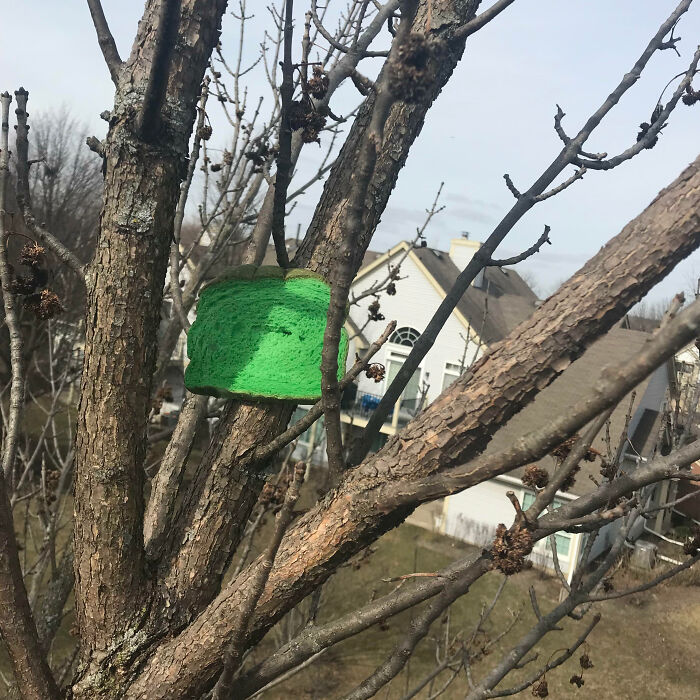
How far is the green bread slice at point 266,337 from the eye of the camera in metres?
1.31

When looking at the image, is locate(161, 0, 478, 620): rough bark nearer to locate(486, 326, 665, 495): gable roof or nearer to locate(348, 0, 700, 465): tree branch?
locate(348, 0, 700, 465): tree branch

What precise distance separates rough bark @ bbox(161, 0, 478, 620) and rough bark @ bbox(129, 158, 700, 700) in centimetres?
11

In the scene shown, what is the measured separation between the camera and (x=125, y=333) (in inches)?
46.9

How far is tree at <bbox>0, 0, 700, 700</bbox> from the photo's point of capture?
3.24 ft

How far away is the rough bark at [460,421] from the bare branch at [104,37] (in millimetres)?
1019

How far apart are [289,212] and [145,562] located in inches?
102

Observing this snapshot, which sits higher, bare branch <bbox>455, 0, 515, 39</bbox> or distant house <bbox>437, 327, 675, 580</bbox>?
bare branch <bbox>455, 0, 515, 39</bbox>

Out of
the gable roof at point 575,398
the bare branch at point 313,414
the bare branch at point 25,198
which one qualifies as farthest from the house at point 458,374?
the bare branch at point 313,414

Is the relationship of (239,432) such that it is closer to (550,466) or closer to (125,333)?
(125,333)

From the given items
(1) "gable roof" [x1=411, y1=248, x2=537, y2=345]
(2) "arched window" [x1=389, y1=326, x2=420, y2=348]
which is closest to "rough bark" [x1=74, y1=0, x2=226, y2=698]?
(1) "gable roof" [x1=411, y1=248, x2=537, y2=345]

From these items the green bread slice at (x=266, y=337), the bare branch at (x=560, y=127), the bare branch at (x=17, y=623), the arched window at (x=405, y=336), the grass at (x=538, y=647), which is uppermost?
the bare branch at (x=560, y=127)

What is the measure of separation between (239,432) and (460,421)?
21.9 inches

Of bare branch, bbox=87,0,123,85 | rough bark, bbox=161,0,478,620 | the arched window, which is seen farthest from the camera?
the arched window

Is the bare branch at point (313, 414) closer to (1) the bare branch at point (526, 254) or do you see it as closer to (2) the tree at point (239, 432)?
(2) the tree at point (239, 432)
